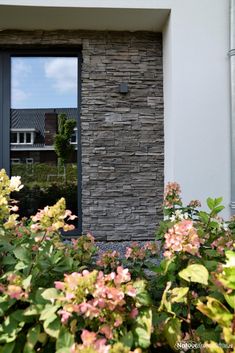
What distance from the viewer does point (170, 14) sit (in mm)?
3826

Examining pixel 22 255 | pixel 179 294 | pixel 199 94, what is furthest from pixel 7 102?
pixel 179 294

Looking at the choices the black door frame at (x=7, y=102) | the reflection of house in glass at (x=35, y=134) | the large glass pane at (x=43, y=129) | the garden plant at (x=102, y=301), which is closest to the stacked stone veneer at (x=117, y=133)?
the black door frame at (x=7, y=102)

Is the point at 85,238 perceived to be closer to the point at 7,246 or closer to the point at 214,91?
the point at 7,246

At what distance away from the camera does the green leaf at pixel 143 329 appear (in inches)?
33.8

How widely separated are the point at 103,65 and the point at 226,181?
189 centimetres

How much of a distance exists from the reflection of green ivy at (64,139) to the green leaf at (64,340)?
139 inches

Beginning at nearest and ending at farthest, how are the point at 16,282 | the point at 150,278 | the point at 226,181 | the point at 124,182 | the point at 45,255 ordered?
the point at 16,282 < the point at 45,255 < the point at 150,278 < the point at 226,181 < the point at 124,182

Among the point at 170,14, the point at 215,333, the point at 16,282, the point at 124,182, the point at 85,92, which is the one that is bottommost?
the point at 215,333

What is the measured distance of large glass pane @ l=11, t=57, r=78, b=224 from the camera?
427cm

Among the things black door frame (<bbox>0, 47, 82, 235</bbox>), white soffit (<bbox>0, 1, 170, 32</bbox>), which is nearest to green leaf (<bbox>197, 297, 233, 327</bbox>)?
black door frame (<bbox>0, 47, 82, 235</bbox>)

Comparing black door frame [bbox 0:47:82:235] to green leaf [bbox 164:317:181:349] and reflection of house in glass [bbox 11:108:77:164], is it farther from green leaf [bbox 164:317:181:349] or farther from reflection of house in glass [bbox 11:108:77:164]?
green leaf [bbox 164:317:181:349]

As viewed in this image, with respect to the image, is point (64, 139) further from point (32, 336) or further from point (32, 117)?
point (32, 336)

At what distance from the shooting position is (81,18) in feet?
12.9

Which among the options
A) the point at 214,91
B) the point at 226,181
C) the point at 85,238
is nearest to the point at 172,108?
the point at 214,91
